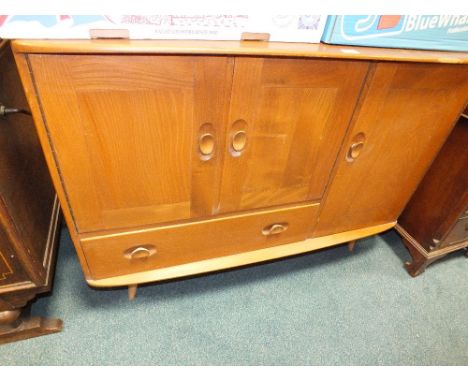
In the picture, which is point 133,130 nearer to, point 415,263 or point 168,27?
point 168,27

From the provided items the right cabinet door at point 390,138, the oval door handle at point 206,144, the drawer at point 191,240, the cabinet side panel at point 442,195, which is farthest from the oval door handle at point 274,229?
the cabinet side panel at point 442,195

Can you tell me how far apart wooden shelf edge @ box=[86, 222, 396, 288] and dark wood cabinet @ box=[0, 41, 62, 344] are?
154 mm

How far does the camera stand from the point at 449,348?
102 centimetres

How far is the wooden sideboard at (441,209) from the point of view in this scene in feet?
3.39

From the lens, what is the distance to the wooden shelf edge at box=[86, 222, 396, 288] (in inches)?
33.3

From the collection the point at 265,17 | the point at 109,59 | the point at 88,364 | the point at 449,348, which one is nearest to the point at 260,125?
the point at 265,17

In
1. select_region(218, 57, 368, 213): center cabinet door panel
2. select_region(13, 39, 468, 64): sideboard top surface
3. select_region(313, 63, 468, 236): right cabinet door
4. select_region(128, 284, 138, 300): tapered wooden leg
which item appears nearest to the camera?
select_region(13, 39, 468, 64): sideboard top surface

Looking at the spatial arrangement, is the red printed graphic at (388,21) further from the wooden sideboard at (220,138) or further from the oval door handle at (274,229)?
the oval door handle at (274,229)

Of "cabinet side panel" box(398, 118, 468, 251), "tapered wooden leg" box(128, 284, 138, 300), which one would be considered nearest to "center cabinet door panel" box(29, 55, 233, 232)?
"tapered wooden leg" box(128, 284, 138, 300)

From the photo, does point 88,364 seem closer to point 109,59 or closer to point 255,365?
point 255,365

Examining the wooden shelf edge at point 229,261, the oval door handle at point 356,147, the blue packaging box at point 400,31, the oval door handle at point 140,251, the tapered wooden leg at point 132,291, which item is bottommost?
the tapered wooden leg at point 132,291

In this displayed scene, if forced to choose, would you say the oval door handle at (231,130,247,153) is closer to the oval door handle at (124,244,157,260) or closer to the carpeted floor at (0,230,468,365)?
the oval door handle at (124,244,157,260)

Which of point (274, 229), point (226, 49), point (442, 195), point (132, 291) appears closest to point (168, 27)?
point (226, 49)

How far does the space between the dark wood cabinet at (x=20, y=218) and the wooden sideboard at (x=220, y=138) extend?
12 centimetres
